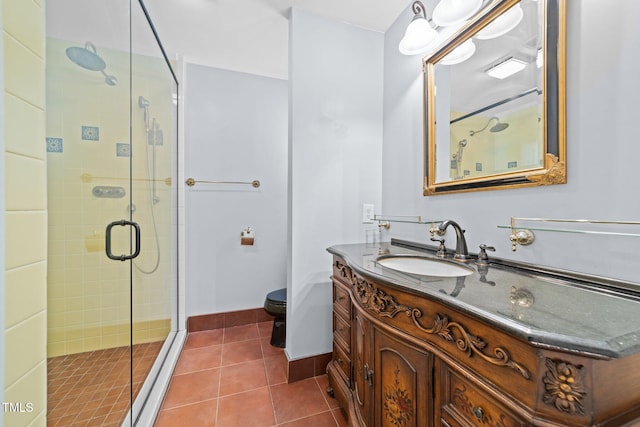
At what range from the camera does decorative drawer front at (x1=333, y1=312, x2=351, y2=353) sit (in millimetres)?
1275

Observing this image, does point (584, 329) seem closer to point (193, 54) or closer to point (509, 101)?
point (509, 101)

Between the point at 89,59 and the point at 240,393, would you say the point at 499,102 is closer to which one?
the point at 89,59

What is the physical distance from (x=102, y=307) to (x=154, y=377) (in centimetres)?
60

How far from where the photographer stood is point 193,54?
2.02 m

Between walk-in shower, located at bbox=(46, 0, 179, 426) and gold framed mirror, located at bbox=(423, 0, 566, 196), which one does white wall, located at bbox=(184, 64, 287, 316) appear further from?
gold framed mirror, located at bbox=(423, 0, 566, 196)

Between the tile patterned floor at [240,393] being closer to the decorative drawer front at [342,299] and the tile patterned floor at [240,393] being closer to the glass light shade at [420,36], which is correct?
the decorative drawer front at [342,299]

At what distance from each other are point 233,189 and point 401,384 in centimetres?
197

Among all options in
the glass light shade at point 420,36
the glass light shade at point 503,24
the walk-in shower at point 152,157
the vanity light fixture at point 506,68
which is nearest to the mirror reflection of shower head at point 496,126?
the vanity light fixture at point 506,68

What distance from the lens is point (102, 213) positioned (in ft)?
4.17

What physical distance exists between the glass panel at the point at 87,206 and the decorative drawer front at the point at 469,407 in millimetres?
1285

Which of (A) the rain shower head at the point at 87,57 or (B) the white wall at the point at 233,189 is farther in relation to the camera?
(B) the white wall at the point at 233,189

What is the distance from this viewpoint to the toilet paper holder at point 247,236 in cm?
221

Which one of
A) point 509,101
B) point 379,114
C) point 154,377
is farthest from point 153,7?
point 154,377

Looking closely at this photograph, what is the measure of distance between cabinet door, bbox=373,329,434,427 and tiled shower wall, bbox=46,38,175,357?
4.01ft
